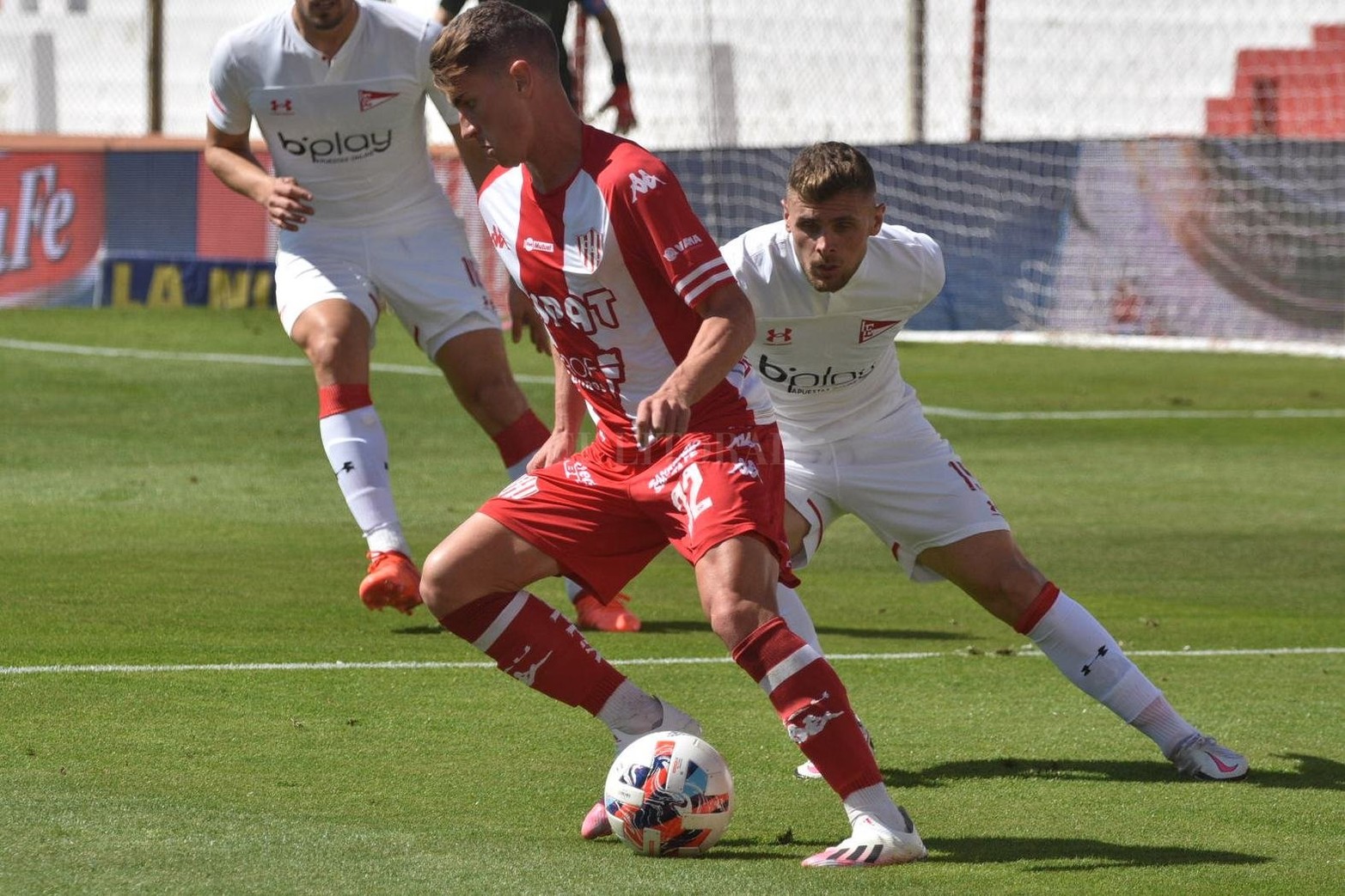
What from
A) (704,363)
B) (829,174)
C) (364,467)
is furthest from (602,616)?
(704,363)

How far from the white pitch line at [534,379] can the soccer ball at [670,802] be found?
30.8 ft

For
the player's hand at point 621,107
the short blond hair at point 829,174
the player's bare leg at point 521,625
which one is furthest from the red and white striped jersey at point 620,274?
the player's hand at point 621,107

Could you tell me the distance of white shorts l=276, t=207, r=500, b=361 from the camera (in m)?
7.38

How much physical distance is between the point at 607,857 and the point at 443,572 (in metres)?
0.77

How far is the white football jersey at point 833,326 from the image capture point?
219 inches

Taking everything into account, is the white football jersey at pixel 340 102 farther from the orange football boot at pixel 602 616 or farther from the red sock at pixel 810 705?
the red sock at pixel 810 705

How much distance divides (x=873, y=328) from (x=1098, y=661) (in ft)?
3.64

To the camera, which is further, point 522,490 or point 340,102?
point 340,102

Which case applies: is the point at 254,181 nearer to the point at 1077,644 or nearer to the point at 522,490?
the point at 522,490

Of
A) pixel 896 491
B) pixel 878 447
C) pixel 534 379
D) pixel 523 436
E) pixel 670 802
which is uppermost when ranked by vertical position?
pixel 878 447

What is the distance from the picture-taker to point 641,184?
4.49 m

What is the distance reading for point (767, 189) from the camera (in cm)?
1909

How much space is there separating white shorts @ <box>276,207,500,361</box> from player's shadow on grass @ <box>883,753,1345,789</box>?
2783 mm

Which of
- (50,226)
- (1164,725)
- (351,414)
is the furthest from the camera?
(50,226)
